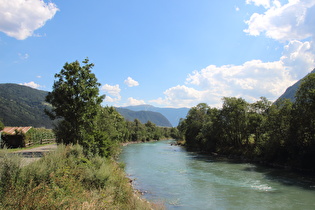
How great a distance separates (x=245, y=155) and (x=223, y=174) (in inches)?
697

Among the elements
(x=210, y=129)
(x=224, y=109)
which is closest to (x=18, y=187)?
(x=224, y=109)

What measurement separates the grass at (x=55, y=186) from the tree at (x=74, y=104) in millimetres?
6507

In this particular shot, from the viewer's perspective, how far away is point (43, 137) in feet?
148

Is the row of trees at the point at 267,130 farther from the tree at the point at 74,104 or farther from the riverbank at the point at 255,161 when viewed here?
the tree at the point at 74,104

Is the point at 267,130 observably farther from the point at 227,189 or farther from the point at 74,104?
the point at 74,104

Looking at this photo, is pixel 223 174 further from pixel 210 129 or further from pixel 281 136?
pixel 210 129

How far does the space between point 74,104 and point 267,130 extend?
3248 centimetres

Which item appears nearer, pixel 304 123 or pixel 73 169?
pixel 73 169

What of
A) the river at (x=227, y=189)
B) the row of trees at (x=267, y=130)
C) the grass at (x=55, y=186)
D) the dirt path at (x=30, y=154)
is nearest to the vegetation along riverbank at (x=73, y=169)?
the grass at (x=55, y=186)

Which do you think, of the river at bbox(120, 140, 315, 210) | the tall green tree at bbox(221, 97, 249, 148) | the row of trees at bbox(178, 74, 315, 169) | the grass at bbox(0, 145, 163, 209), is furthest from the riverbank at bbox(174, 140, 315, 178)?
the grass at bbox(0, 145, 163, 209)

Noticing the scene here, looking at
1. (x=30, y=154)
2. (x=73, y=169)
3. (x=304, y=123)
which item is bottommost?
(x=30, y=154)

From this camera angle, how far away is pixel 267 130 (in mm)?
39344

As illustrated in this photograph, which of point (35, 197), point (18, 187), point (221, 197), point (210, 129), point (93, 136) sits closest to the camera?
point (35, 197)

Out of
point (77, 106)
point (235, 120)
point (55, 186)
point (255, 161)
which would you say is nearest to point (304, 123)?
point (255, 161)
